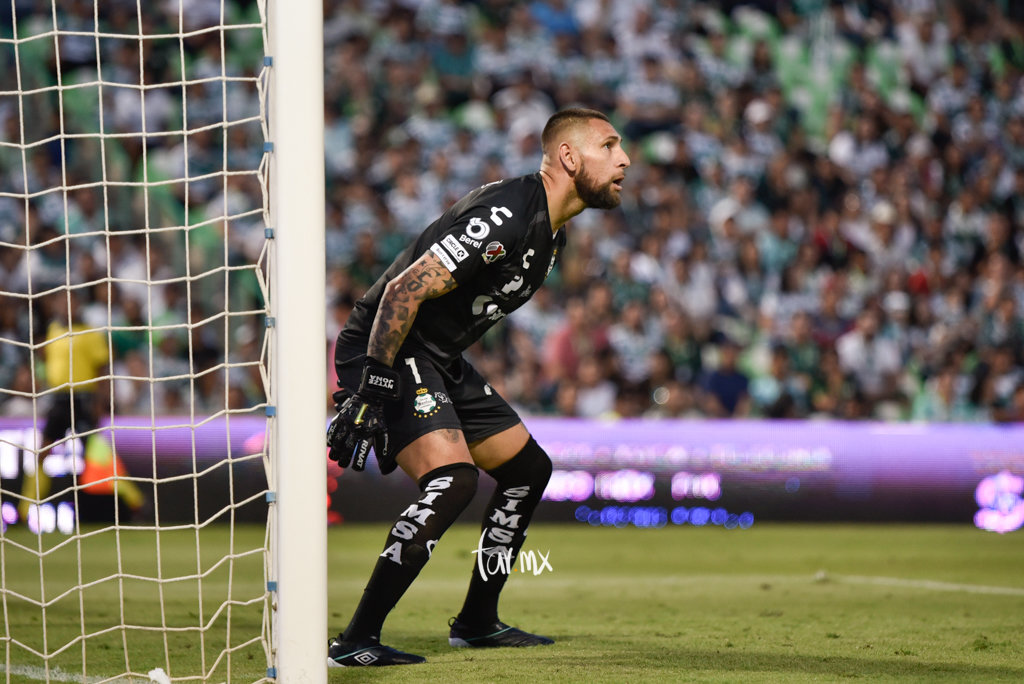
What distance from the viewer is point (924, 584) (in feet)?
Result: 25.4

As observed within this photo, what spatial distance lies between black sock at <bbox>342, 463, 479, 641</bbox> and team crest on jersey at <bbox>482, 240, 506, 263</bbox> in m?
0.78

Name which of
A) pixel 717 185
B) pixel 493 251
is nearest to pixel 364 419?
pixel 493 251

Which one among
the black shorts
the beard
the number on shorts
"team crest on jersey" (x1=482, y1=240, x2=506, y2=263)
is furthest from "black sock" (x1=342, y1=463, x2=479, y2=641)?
the beard

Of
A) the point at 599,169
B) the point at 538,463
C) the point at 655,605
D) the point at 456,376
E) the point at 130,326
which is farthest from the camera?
the point at 130,326

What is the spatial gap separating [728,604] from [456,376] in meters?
2.50

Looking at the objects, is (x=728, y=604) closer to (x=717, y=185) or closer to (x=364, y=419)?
(x=364, y=419)

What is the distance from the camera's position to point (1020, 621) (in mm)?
5910

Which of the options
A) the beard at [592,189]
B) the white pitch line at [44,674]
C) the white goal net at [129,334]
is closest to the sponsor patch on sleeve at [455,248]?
the beard at [592,189]

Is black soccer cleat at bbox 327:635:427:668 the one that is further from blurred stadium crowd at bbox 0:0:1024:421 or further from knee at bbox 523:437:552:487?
blurred stadium crowd at bbox 0:0:1024:421

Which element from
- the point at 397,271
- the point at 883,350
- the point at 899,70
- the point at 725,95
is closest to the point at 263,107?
the point at 397,271

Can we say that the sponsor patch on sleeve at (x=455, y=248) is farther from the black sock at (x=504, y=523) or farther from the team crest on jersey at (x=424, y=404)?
the black sock at (x=504, y=523)

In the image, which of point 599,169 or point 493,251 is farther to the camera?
point 599,169

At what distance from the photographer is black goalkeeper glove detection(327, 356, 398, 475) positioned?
4492 millimetres

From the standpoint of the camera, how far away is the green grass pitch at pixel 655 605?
15.0 feet
